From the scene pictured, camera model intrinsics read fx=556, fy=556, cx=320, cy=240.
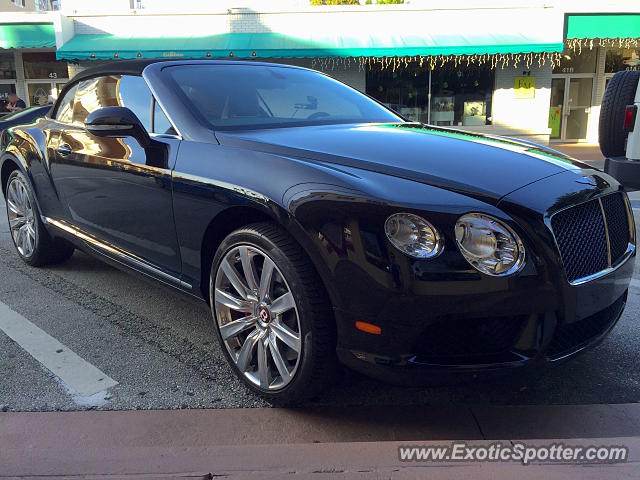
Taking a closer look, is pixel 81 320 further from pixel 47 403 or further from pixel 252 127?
pixel 252 127

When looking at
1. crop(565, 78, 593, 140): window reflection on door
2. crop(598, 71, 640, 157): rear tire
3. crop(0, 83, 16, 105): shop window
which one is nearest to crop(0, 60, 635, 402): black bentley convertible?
crop(598, 71, 640, 157): rear tire

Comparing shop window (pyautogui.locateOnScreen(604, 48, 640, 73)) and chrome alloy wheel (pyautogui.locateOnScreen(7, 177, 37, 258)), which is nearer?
chrome alloy wheel (pyautogui.locateOnScreen(7, 177, 37, 258))

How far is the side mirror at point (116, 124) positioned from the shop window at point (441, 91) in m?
13.3

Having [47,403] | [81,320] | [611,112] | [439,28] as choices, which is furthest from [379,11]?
[47,403]

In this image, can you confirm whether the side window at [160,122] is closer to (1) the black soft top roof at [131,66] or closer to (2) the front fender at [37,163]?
(1) the black soft top roof at [131,66]

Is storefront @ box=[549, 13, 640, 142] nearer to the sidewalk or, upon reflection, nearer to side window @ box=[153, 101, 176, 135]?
side window @ box=[153, 101, 176, 135]

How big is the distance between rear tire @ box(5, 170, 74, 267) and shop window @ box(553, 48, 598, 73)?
54.7ft

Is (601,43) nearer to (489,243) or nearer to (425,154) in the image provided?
(425,154)

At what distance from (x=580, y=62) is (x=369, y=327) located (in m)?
18.2

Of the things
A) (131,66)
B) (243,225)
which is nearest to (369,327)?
(243,225)

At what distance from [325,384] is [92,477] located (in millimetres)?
936

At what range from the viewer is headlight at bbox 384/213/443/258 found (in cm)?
197

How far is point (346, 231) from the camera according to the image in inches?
80.4

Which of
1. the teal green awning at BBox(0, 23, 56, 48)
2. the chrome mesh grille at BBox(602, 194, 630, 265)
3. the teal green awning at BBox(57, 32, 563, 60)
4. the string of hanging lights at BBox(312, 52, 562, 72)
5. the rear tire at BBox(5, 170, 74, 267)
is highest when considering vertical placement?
the teal green awning at BBox(0, 23, 56, 48)
